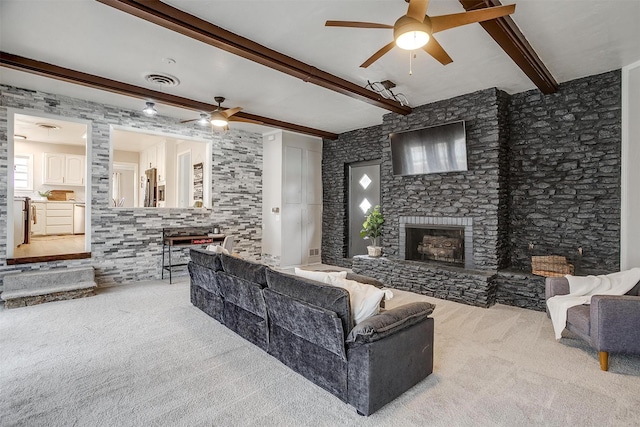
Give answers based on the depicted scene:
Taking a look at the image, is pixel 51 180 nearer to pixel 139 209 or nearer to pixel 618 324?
pixel 139 209

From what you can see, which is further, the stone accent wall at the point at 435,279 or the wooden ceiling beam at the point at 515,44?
the stone accent wall at the point at 435,279

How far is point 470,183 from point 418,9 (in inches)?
127

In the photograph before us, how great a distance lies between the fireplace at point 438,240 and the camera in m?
4.79

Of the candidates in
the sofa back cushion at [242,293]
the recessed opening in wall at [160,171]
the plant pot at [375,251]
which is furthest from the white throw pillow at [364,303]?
the recessed opening in wall at [160,171]

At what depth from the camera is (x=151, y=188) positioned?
9164 millimetres

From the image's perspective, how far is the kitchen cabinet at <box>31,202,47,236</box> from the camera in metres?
8.03

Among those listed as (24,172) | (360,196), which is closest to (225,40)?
(360,196)

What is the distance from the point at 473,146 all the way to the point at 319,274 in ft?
11.1

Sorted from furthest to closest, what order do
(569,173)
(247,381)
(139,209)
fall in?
(139,209), (569,173), (247,381)

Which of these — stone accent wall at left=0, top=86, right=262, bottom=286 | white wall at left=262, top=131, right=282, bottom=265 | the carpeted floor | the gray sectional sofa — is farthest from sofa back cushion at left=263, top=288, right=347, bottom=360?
white wall at left=262, top=131, right=282, bottom=265

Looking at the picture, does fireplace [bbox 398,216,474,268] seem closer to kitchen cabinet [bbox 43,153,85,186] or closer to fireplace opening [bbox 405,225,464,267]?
fireplace opening [bbox 405,225,464,267]

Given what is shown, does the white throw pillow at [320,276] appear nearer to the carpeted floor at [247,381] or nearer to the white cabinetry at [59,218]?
the carpeted floor at [247,381]

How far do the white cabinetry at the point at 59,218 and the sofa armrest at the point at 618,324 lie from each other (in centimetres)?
1069

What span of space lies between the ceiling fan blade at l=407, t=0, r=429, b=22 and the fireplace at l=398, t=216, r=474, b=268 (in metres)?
3.35
